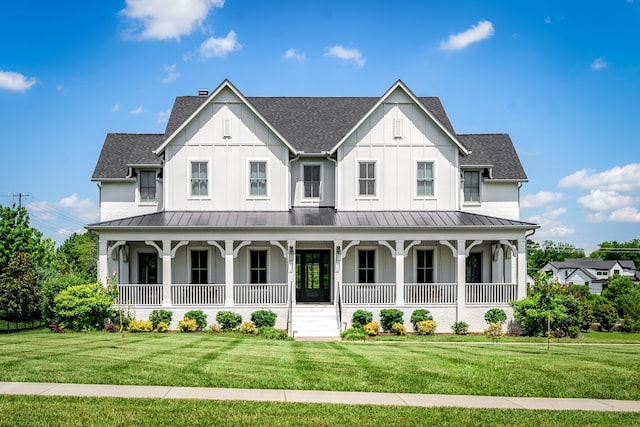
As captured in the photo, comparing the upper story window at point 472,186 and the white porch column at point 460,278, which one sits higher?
the upper story window at point 472,186

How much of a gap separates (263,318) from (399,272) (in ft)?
19.5

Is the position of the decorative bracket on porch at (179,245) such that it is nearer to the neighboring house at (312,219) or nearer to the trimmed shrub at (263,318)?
the neighboring house at (312,219)

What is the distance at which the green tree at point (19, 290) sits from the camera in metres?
31.9

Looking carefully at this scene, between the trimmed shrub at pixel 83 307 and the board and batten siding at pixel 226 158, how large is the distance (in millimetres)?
5175

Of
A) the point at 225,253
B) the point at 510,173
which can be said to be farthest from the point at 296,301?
the point at 510,173

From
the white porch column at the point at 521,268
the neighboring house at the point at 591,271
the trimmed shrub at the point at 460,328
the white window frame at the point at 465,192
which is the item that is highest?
the white window frame at the point at 465,192

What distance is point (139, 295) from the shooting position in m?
26.7

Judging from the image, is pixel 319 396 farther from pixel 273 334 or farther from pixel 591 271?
pixel 591 271

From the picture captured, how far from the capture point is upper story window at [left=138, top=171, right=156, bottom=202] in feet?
103

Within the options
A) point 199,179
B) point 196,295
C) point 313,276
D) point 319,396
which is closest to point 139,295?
point 196,295

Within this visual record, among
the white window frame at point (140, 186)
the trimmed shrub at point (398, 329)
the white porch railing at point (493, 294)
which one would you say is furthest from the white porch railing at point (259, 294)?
the white porch railing at point (493, 294)

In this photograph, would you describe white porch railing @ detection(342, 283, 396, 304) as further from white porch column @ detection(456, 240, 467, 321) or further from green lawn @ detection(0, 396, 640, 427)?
green lawn @ detection(0, 396, 640, 427)

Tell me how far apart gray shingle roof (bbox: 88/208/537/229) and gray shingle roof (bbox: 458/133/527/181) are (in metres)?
4.25

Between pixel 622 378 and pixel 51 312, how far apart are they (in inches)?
853
